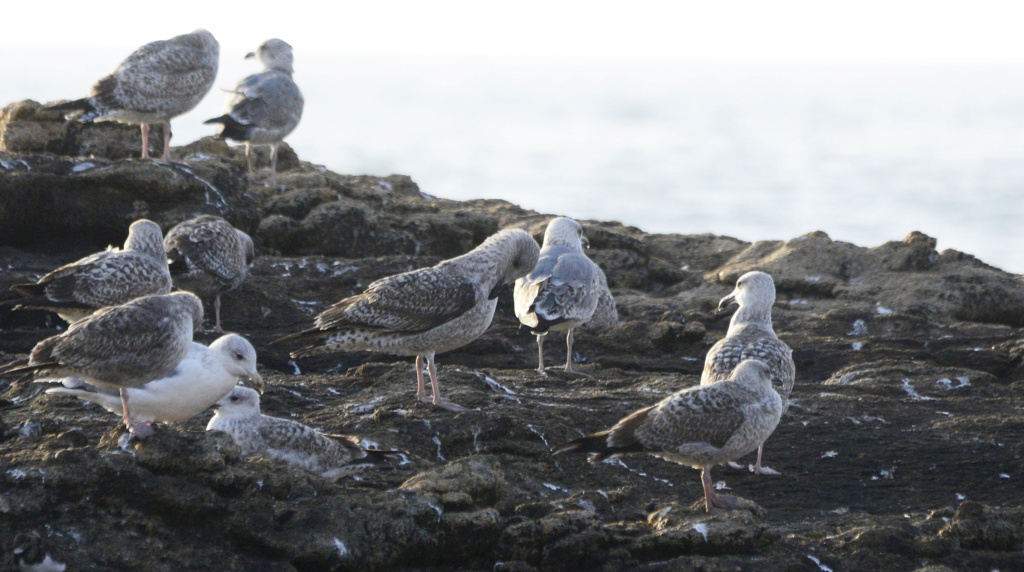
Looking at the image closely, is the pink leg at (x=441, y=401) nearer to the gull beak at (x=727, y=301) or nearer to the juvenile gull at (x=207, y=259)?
the juvenile gull at (x=207, y=259)

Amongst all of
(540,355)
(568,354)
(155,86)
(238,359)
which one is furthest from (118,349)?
(155,86)

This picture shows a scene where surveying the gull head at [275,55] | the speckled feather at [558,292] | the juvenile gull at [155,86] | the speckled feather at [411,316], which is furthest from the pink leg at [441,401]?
the gull head at [275,55]

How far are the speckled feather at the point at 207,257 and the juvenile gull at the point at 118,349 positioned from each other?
382 centimetres

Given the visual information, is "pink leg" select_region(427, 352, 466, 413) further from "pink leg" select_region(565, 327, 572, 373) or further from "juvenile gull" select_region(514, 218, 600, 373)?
"pink leg" select_region(565, 327, 572, 373)

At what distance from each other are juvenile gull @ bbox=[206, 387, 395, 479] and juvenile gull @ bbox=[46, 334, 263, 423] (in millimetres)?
145

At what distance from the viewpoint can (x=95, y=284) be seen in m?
8.31

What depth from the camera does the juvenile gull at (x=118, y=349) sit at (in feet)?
19.3

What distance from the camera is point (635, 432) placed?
626 cm

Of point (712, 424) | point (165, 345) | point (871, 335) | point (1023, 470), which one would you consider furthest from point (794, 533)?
point (871, 335)

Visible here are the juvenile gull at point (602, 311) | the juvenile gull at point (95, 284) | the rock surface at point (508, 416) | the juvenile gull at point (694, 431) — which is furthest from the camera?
the juvenile gull at point (602, 311)

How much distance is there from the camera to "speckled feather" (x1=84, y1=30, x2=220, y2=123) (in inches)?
492

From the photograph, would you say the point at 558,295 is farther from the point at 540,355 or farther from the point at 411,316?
the point at 411,316

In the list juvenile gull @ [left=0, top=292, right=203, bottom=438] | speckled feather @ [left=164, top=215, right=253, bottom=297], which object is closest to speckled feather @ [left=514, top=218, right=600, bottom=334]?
speckled feather @ [left=164, top=215, right=253, bottom=297]

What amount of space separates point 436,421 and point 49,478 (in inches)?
111
